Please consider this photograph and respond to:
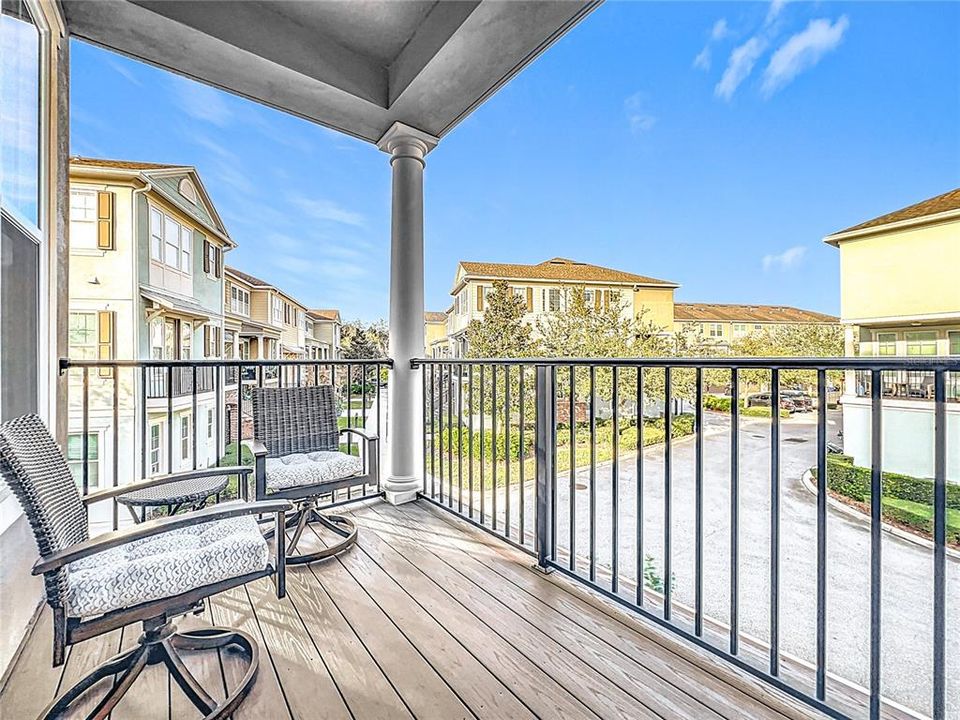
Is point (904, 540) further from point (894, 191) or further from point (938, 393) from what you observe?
point (894, 191)

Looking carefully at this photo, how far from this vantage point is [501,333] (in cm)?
612

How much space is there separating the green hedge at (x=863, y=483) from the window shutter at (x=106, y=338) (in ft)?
11.9

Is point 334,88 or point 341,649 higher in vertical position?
point 334,88

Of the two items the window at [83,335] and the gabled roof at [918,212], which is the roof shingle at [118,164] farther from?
the gabled roof at [918,212]

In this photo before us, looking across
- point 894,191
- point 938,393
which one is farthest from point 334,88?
point 894,191

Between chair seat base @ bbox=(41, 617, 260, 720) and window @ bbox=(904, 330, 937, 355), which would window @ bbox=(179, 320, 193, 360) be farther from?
window @ bbox=(904, 330, 937, 355)

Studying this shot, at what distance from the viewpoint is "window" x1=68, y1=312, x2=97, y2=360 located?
7.92 ft

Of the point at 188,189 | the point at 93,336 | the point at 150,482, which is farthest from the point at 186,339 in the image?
the point at 150,482

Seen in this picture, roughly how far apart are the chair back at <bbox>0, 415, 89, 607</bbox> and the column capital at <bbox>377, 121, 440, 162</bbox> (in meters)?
2.61

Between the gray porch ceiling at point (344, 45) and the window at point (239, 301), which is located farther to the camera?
the window at point (239, 301)

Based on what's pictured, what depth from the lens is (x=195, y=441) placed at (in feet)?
10.1

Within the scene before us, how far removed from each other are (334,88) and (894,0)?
4.05 metres

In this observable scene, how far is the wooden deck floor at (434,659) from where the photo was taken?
1339 mm

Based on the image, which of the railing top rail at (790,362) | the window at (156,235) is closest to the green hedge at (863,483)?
the railing top rail at (790,362)
